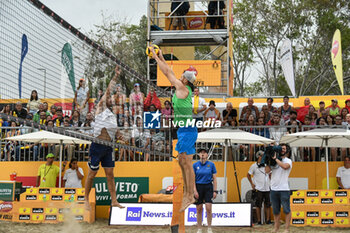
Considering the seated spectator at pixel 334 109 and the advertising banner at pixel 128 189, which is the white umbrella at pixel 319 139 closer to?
the seated spectator at pixel 334 109

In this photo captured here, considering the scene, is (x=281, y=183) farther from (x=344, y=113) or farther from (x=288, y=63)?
(x=288, y=63)

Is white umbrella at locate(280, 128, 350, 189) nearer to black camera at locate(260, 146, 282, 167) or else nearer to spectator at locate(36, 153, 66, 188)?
black camera at locate(260, 146, 282, 167)

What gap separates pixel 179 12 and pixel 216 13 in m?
1.61

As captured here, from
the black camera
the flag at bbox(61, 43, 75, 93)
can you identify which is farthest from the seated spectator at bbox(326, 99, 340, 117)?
the flag at bbox(61, 43, 75, 93)

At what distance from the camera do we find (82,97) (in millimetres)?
7828

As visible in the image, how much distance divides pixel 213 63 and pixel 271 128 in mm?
5186

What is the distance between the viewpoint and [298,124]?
1580 centimetres

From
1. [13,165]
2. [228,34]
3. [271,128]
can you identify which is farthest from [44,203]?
[228,34]

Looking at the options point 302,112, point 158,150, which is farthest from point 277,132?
point 158,150

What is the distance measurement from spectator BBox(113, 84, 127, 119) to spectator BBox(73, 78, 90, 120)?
0.55 meters

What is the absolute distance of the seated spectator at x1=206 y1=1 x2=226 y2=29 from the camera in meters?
21.2

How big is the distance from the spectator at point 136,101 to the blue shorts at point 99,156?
161 centimetres

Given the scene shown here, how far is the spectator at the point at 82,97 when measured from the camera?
7.62 metres

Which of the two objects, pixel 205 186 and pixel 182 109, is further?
pixel 205 186
